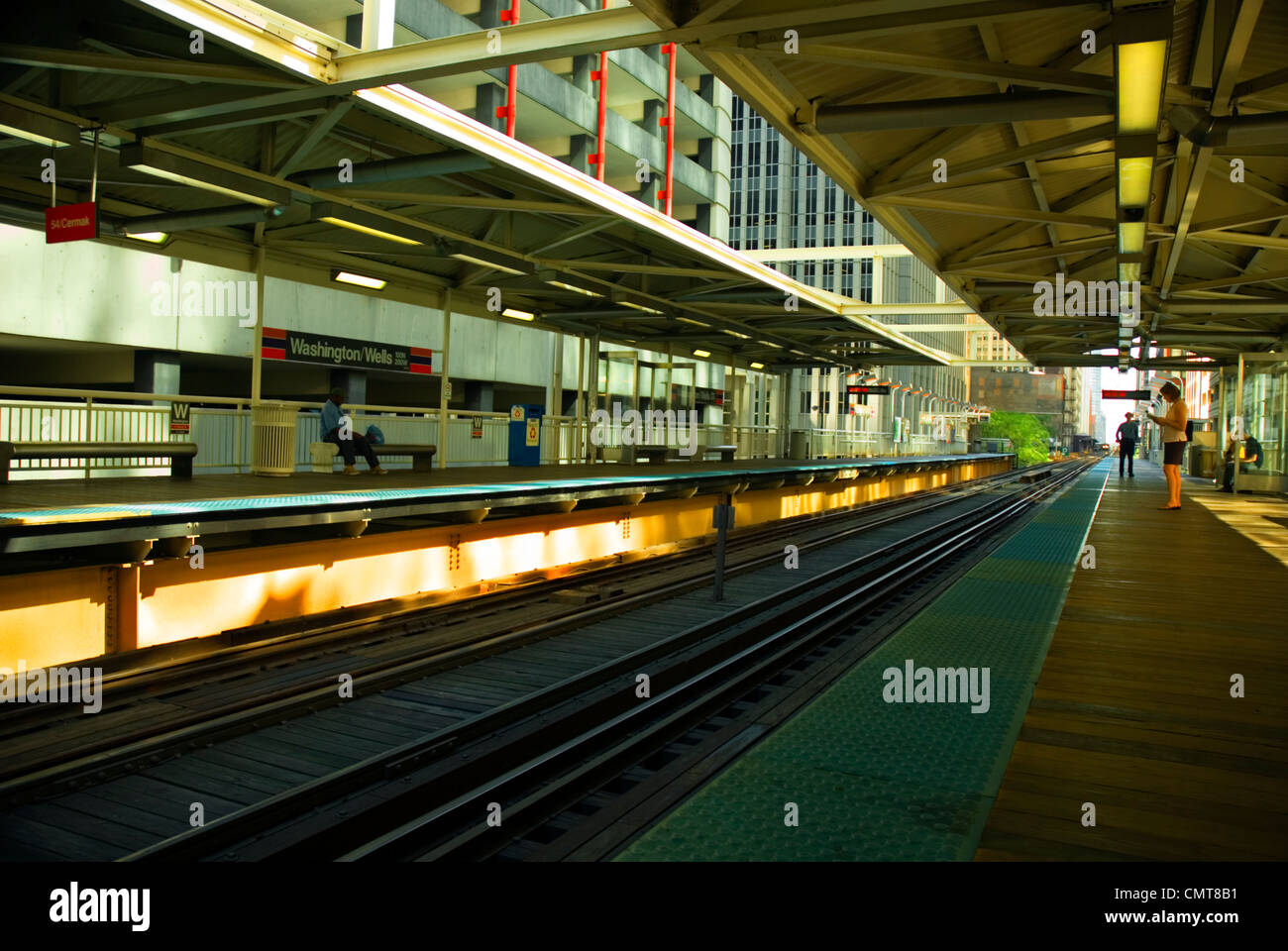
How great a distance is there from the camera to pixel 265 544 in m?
8.77

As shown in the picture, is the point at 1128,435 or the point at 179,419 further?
the point at 1128,435

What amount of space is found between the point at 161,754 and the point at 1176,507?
16.9m

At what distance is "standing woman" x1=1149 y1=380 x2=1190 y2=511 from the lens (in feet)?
47.0

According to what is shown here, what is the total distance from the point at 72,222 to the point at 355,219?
10.8 feet

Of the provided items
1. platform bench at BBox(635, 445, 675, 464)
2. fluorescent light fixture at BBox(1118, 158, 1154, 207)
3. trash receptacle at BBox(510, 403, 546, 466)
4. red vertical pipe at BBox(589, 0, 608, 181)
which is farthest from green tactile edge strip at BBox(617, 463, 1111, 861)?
red vertical pipe at BBox(589, 0, 608, 181)

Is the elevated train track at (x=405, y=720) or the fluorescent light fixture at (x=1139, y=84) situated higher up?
the fluorescent light fixture at (x=1139, y=84)

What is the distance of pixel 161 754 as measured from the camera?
5434mm

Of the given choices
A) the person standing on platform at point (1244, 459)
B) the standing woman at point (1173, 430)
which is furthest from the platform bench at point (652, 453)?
the person standing on platform at point (1244, 459)

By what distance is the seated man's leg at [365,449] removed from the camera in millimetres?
14250

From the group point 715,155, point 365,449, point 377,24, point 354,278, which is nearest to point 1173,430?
point 365,449

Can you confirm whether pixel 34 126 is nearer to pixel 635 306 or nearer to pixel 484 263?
pixel 484 263
